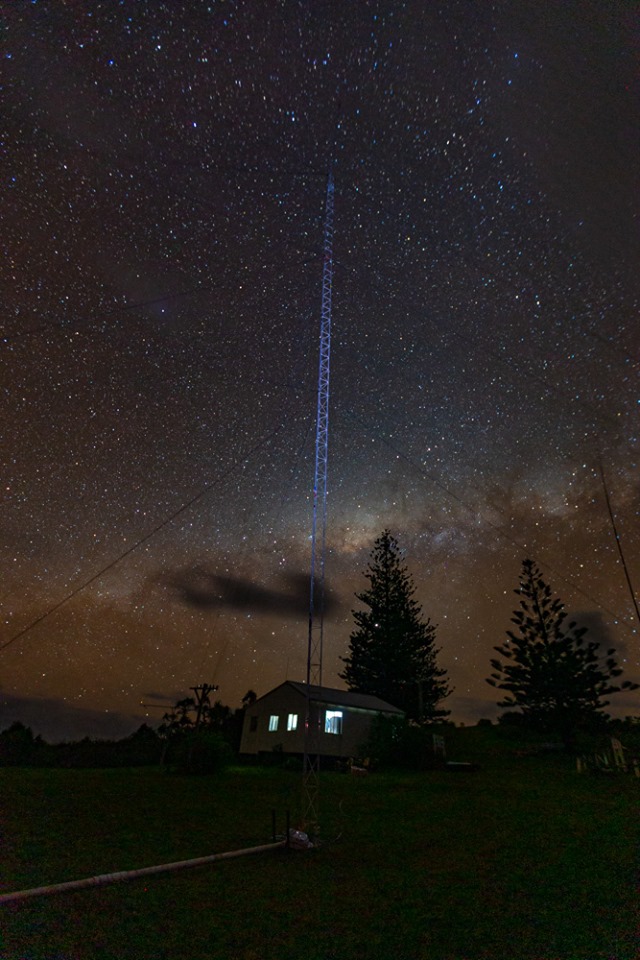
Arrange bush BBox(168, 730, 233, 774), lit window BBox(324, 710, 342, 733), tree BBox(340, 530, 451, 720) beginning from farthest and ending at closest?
tree BBox(340, 530, 451, 720) < lit window BBox(324, 710, 342, 733) < bush BBox(168, 730, 233, 774)

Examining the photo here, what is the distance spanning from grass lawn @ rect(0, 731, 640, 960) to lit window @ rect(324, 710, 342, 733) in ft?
57.5

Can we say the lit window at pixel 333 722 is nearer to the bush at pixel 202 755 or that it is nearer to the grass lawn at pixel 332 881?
the bush at pixel 202 755

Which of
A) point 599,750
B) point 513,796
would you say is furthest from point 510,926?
point 599,750

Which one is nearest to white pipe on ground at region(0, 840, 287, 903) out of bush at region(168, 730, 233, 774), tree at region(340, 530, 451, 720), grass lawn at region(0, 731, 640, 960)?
grass lawn at region(0, 731, 640, 960)

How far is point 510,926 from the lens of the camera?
603 cm

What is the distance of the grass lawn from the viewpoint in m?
5.42

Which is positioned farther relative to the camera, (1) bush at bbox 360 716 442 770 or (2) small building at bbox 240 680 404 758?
Result: (2) small building at bbox 240 680 404 758

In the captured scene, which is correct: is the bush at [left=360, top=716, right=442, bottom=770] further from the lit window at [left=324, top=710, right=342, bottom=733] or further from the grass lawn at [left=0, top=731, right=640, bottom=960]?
the grass lawn at [left=0, top=731, right=640, bottom=960]

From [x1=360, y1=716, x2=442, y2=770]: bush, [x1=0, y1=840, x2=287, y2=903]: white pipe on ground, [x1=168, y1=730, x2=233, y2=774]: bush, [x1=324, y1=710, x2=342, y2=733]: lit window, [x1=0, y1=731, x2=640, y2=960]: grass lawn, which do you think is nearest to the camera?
[x1=0, y1=731, x2=640, y2=960]: grass lawn

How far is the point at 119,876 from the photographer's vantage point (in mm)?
7238

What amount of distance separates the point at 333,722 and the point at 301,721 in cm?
209

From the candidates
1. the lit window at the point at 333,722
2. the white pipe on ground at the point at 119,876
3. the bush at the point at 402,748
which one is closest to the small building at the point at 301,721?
the lit window at the point at 333,722

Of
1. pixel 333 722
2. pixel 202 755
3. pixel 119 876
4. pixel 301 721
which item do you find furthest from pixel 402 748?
pixel 119 876

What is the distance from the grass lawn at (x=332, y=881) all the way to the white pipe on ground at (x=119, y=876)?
157 mm
